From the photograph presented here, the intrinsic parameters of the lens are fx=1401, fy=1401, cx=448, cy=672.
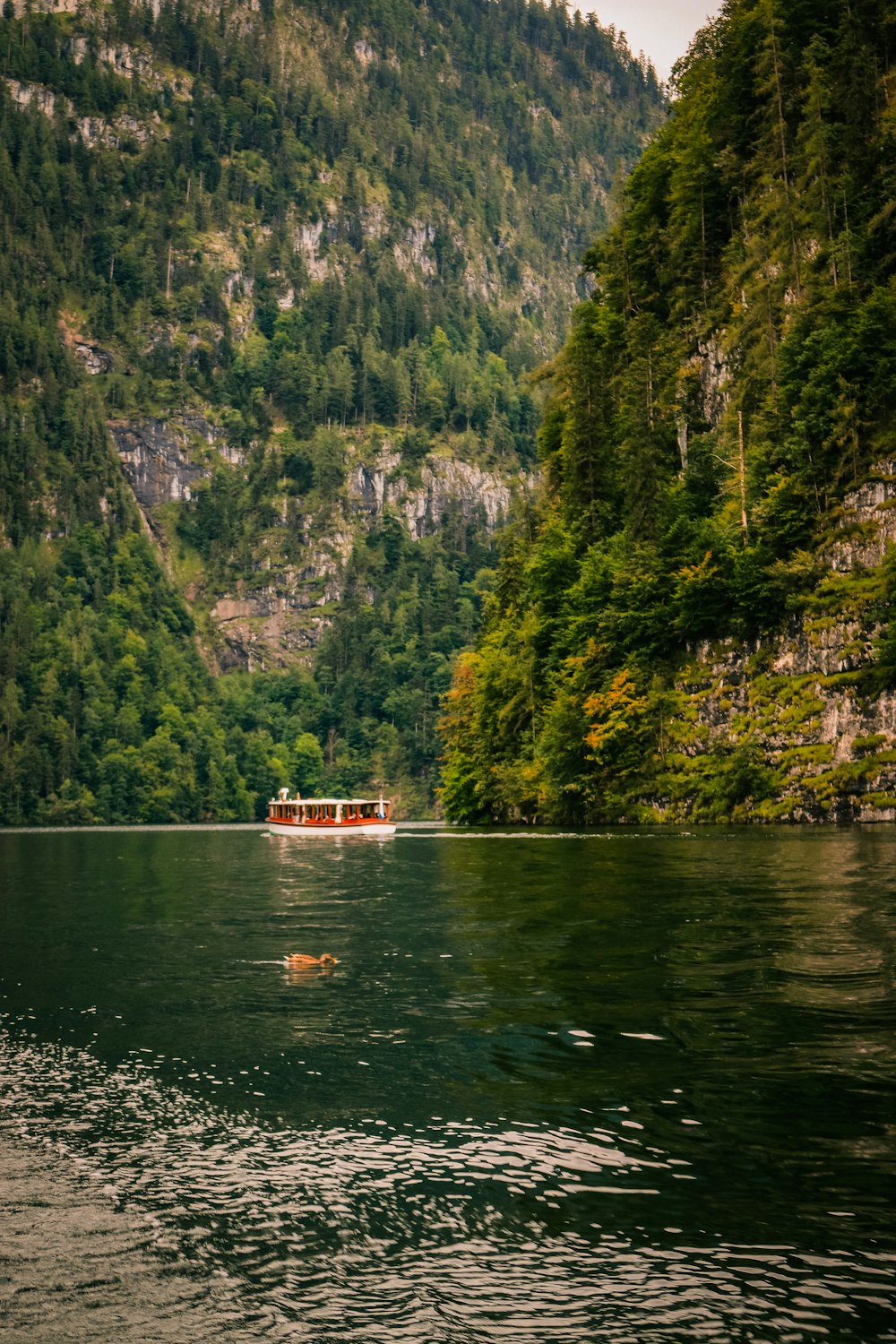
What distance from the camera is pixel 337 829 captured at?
124 m

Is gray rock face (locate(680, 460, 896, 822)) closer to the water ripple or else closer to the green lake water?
the green lake water

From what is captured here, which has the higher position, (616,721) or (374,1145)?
(616,721)

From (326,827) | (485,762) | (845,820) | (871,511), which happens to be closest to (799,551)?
(871,511)

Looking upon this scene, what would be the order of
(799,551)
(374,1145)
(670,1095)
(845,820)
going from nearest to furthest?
(374,1145) < (670,1095) < (845,820) < (799,551)

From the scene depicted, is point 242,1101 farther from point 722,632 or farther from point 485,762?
point 485,762

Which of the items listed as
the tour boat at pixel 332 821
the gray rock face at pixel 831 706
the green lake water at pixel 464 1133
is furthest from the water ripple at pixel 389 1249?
the tour boat at pixel 332 821

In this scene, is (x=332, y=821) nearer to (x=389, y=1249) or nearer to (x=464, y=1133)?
(x=464, y=1133)

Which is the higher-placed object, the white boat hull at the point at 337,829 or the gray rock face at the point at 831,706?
the gray rock face at the point at 831,706

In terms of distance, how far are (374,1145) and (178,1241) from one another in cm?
366

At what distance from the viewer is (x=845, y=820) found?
81688 millimetres

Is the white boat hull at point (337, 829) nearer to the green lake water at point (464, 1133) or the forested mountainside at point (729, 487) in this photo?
the forested mountainside at point (729, 487)

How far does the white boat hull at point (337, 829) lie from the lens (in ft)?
399

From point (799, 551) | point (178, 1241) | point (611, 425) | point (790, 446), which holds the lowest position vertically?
point (178, 1241)

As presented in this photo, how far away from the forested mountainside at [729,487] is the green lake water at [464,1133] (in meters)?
49.9
